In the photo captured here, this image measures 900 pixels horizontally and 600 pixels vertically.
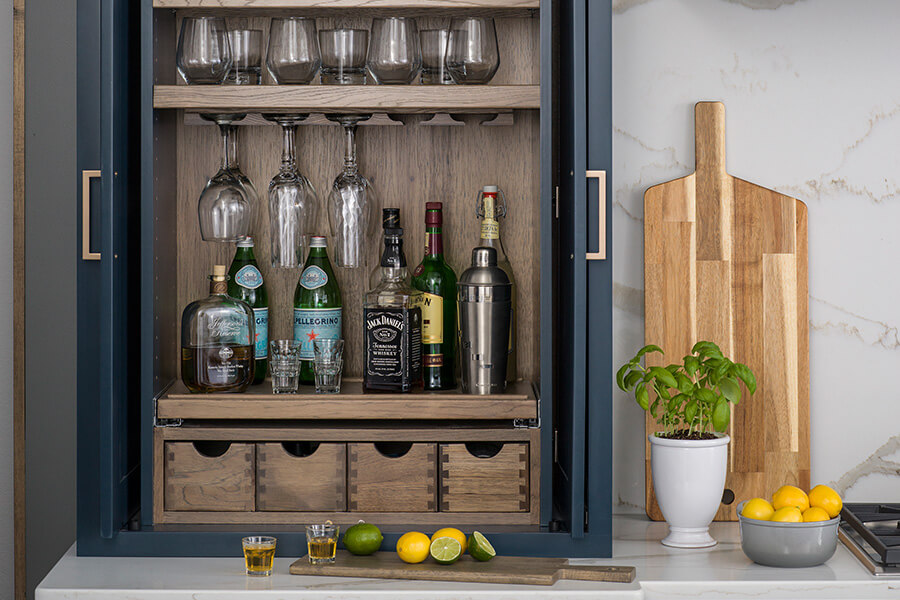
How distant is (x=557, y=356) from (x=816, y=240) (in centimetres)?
56

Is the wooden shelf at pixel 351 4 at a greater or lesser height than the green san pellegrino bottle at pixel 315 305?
greater

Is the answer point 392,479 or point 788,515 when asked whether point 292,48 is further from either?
point 788,515

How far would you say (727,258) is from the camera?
1.71 m

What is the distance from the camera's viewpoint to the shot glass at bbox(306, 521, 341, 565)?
4.47 ft

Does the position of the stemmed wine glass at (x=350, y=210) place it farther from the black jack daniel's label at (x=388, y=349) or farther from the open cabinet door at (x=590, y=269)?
the open cabinet door at (x=590, y=269)

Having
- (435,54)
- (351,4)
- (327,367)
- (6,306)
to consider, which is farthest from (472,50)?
(6,306)

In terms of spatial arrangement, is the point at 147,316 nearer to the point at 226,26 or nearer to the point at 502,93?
the point at 226,26

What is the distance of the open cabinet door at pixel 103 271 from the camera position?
4.52 ft

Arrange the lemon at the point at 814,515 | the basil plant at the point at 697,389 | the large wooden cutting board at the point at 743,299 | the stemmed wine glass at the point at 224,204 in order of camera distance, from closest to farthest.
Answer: the lemon at the point at 814,515 → the basil plant at the point at 697,389 → the stemmed wine glass at the point at 224,204 → the large wooden cutting board at the point at 743,299

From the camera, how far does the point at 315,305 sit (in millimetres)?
1680

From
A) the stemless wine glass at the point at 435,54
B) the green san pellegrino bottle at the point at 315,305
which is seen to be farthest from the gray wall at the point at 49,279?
the stemless wine glass at the point at 435,54

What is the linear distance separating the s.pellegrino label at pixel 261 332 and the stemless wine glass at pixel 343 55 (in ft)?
1.43

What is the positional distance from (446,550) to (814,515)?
1.90 ft

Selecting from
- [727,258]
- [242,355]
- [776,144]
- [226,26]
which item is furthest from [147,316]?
[776,144]
